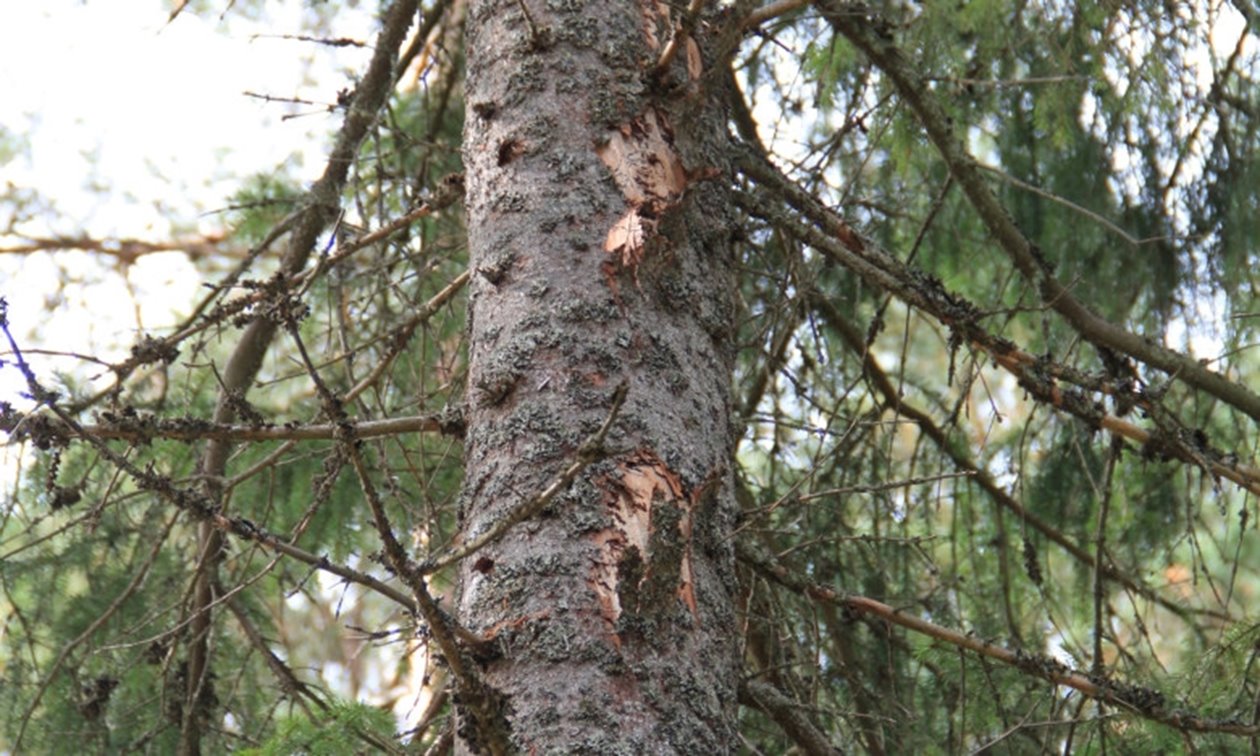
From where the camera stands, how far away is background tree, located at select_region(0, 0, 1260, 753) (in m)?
1.66

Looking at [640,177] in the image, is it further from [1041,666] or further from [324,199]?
[324,199]

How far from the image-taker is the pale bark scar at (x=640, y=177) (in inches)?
75.2

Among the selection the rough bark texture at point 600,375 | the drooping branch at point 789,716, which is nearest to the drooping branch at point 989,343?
the rough bark texture at point 600,375

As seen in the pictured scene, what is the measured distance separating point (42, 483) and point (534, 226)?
6.42 feet

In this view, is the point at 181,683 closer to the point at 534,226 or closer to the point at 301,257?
the point at 301,257

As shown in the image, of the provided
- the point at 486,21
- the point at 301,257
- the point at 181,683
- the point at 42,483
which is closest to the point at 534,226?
the point at 486,21

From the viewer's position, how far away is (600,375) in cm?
178

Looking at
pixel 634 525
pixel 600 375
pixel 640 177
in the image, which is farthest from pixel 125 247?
pixel 634 525

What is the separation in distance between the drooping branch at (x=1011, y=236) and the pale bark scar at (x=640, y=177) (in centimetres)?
53

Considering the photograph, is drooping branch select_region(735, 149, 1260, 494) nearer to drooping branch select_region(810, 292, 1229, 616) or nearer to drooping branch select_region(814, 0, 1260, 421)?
drooping branch select_region(814, 0, 1260, 421)

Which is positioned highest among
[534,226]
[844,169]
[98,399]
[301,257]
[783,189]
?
[844,169]

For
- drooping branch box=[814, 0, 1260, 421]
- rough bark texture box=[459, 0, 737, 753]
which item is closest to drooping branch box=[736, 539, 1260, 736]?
rough bark texture box=[459, 0, 737, 753]

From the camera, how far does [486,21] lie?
225cm

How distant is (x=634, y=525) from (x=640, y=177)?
55 cm
